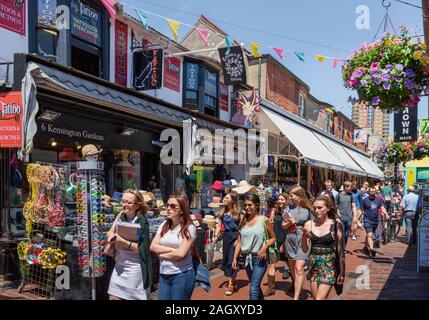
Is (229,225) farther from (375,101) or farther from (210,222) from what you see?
(375,101)

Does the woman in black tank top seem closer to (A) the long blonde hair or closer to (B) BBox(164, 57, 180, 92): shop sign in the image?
(A) the long blonde hair

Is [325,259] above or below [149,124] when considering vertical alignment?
below

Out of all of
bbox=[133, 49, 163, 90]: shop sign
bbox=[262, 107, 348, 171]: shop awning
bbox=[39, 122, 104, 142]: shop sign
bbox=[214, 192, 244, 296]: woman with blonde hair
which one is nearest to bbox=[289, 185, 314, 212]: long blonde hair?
bbox=[214, 192, 244, 296]: woman with blonde hair

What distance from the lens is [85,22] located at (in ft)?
32.9

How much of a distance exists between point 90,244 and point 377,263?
7.16 metres

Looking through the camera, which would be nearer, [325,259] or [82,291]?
[325,259]

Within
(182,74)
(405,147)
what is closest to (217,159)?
(182,74)

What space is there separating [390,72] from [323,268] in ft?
8.01

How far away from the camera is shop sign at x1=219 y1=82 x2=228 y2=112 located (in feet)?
54.0

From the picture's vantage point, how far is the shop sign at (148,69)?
11.5 m

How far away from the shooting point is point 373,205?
10.8m

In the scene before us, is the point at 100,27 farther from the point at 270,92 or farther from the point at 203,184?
the point at 270,92

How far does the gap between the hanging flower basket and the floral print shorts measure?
6.71ft

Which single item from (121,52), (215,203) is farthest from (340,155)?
(121,52)
